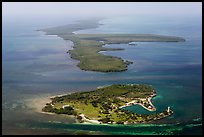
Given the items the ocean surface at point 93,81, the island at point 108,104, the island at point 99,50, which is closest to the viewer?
the ocean surface at point 93,81

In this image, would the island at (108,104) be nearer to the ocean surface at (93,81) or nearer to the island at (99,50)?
the ocean surface at (93,81)

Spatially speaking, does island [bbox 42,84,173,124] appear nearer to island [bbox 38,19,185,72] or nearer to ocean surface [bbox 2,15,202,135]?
ocean surface [bbox 2,15,202,135]

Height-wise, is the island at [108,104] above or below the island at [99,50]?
below

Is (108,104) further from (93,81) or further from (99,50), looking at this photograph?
(99,50)

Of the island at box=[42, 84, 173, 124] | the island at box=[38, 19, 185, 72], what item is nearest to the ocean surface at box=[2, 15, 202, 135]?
the island at box=[42, 84, 173, 124]

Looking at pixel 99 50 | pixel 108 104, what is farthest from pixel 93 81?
pixel 99 50

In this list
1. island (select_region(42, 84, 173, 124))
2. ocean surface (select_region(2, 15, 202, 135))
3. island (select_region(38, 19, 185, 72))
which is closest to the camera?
ocean surface (select_region(2, 15, 202, 135))

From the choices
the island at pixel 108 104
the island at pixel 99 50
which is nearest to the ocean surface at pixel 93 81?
the island at pixel 108 104
